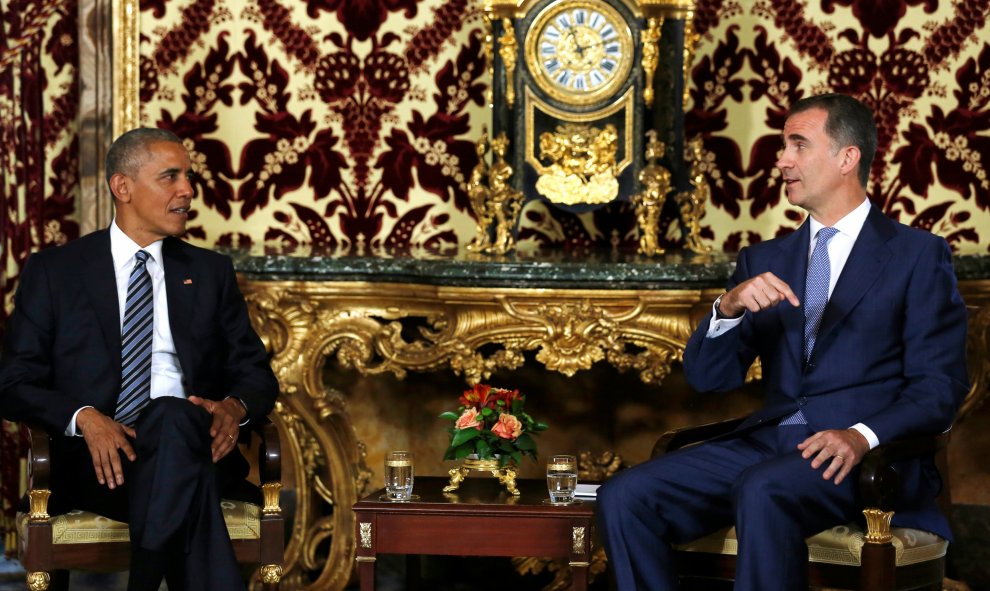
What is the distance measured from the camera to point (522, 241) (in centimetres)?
513

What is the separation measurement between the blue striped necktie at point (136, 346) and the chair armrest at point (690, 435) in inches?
52.5

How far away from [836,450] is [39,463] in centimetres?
187

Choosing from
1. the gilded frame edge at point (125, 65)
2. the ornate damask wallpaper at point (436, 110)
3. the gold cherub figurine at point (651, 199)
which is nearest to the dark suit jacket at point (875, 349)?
the gold cherub figurine at point (651, 199)

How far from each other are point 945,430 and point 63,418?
212 cm

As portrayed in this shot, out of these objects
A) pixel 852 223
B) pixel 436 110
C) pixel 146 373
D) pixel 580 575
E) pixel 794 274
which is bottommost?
pixel 580 575

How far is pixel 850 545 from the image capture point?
3.36m

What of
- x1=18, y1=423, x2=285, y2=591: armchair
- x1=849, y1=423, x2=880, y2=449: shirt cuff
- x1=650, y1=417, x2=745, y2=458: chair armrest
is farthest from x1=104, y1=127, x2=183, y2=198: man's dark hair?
x1=849, y1=423, x2=880, y2=449: shirt cuff

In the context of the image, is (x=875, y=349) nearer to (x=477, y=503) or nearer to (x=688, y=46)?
(x=477, y=503)

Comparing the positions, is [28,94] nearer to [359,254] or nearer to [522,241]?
[359,254]

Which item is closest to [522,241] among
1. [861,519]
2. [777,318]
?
[777,318]

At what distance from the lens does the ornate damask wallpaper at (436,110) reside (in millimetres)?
4988

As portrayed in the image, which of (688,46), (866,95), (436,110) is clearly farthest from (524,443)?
(866,95)

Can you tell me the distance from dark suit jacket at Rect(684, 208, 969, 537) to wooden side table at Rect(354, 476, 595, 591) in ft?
1.64

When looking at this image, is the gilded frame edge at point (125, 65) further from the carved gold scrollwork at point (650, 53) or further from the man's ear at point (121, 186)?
the carved gold scrollwork at point (650, 53)
